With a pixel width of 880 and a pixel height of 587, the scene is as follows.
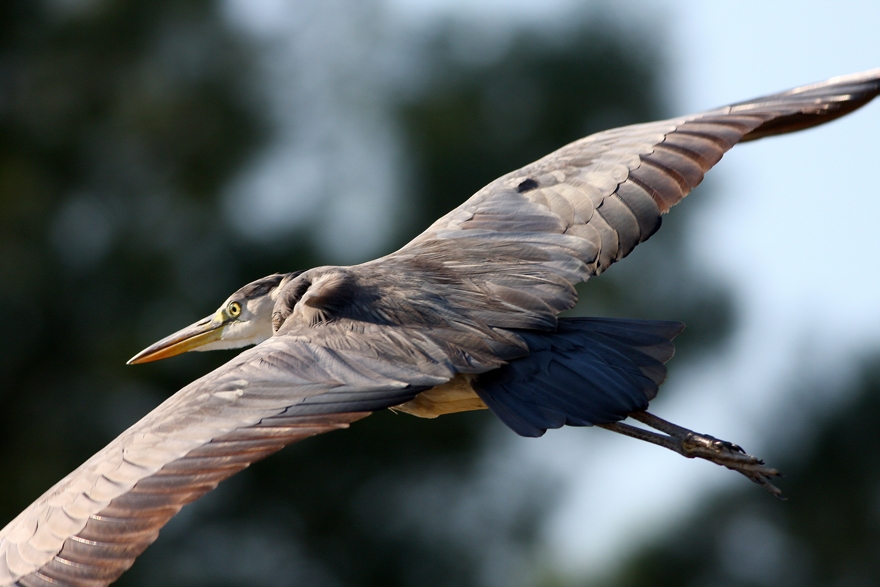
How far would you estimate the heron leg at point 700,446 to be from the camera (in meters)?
4.97

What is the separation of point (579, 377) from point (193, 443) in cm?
153

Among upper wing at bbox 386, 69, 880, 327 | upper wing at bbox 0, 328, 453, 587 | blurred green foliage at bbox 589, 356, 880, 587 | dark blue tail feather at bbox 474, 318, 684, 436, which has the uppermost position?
upper wing at bbox 386, 69, 880, 327

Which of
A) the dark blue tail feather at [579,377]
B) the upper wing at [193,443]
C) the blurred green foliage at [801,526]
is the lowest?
the blurred green foliage at [801,526]

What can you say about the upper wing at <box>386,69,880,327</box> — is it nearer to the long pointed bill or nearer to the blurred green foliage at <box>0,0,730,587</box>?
the long pointed bill

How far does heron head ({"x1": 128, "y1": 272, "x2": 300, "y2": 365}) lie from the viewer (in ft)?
19.8

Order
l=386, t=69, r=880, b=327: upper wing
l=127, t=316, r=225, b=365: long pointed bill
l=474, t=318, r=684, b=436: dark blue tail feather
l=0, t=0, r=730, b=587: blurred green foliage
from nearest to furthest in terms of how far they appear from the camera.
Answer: l=474, t=318, r=684, b=436: dark blue tail feather
l=386, t=69, r=880, b=327: upper wing
l=127, t=316, r=225, b=365: long pointed bill
l=0, t=0, r=730, b=587: blurred green foliage

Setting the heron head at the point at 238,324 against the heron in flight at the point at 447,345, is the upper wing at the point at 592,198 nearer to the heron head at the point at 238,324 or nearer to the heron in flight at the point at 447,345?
the heron in flight at the point at 447,345

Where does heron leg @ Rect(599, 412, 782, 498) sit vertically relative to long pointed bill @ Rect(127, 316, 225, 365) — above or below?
below

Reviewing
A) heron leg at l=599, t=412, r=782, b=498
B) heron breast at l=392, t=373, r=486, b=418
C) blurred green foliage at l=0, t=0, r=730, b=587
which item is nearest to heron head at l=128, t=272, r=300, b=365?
heron breast at l=392, t=373, r=486, b=418

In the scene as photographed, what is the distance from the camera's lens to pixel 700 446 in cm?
510

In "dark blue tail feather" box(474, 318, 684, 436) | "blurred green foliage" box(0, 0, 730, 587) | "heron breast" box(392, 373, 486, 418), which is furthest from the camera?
"blurred green foliage" box(0, 0, 730, 587)

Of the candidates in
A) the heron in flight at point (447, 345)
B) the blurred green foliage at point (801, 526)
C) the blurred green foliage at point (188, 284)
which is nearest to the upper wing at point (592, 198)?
the heron in flight at point (447, 345)

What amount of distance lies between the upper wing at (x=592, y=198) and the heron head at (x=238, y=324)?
0.80m

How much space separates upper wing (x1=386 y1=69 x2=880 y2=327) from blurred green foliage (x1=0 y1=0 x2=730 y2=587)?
13.2m
